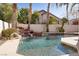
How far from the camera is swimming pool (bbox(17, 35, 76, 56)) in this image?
4.80 meters

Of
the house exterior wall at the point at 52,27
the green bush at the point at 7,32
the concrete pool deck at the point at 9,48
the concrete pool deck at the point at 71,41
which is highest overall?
the house exterior wall at the point at 52,27

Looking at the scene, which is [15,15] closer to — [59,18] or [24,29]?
[24,29]

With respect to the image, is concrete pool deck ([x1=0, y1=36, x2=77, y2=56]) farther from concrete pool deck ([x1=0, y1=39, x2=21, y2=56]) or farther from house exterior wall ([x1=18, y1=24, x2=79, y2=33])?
house exterior wall ([x1=18, y1=24, x2=79, y2=33])

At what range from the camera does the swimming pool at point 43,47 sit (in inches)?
189

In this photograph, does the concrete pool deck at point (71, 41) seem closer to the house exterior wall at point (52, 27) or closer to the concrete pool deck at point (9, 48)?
the house exterior wall at point (52, 27)

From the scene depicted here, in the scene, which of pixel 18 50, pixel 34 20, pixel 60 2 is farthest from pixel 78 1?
pixel 18 50

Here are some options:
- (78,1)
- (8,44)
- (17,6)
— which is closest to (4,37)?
(8,44)

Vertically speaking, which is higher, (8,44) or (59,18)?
(59,18)

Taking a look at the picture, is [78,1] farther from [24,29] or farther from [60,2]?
[24,29]

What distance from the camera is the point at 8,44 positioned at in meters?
4.78

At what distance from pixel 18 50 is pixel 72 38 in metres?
0.70

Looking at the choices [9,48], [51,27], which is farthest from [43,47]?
[9,48]

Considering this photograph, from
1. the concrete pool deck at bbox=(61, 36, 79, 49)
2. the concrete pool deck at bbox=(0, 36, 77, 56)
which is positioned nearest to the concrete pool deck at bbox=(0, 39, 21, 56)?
the concrete pool deck at bbox=(0, 36, 77, 56)

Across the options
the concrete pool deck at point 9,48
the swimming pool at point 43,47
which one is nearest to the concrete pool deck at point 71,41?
the swimming pool at point 43,47
